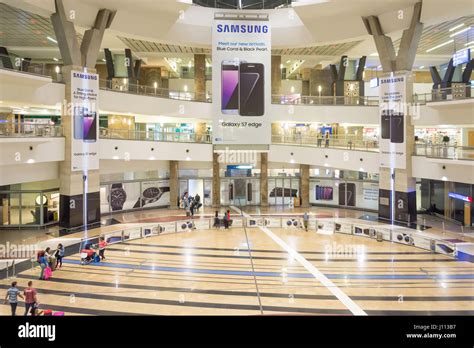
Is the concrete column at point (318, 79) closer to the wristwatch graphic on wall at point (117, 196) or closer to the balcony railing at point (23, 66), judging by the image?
the wristwatch graphic on wall at point (117, 196)

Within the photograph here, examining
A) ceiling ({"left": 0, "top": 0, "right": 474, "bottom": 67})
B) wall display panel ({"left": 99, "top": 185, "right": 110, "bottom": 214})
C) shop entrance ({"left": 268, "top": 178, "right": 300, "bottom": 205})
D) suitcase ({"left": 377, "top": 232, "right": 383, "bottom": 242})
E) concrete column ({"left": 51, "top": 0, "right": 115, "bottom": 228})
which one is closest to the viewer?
suitcase ({"left": 377, "top": 232, "right": 383, "bottom": 242})

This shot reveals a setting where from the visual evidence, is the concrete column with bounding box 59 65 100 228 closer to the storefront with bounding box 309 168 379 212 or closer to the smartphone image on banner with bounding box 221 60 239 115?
the smartphone image on banner with bounding box 221 60 239 115

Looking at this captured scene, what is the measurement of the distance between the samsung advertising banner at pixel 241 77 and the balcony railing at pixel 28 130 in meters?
8.68

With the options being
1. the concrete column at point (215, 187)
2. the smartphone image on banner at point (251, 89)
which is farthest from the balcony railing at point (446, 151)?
the concrete column at point (215, 187)

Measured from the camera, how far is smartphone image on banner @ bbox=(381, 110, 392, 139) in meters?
19.9

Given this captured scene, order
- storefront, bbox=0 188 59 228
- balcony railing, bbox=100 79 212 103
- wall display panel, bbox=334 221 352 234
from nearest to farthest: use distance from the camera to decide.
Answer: wall display panel, bbox=334 221 352 234, storefront, bbox=0 188 59 228, balcony railing, bbox=100 79 212 103

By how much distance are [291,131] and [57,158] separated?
15982 mm

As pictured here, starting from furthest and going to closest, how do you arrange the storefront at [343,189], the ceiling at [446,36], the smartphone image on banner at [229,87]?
the storefront at [343,189] → the ceiling at [446,36] → the smartphone image on banner at [229,87]

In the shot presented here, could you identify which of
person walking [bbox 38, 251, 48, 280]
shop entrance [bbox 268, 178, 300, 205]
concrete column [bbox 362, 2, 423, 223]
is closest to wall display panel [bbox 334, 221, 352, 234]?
concrete column [bbox 362, 2, 423, 223]

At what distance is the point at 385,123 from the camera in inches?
790

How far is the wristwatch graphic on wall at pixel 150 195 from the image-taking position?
25.2 metres

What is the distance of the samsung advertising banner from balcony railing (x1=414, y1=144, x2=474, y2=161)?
31.6 ft

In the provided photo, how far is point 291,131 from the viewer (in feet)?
89.6
